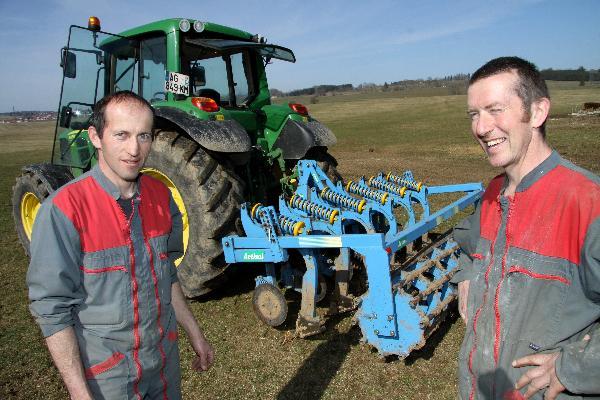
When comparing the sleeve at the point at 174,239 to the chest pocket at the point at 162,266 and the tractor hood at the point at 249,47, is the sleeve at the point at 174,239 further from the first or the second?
the tractor hood at the point at 249,47

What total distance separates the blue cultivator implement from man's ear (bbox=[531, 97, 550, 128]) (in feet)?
5.21

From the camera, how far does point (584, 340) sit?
3.95ft

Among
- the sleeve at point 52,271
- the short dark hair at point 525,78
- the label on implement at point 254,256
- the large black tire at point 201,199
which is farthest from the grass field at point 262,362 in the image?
the short dark hair at point 525,78

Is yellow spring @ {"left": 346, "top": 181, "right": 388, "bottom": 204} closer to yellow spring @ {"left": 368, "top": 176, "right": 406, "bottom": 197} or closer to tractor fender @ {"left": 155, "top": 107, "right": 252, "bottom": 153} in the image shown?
yellow spring @ {"left": 368, "top": 176, "right": 406, "bottom": 197}

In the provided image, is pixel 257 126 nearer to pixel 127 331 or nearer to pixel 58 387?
pixel 58 387

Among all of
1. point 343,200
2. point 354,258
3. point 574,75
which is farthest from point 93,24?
point 574,75

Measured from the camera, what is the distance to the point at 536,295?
1332mm

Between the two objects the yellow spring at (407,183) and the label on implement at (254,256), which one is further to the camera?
the yellow spring at (407,183)

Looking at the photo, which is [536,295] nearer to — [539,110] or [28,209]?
[539,110]

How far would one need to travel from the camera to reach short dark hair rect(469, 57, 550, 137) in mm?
1354

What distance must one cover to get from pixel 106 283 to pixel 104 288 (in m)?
0.02

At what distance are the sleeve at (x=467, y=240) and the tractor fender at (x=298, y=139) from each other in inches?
114

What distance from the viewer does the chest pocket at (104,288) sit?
153cm

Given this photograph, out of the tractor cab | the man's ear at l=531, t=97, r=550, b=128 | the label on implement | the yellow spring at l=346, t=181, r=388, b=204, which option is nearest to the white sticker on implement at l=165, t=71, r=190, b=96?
the tractor cab
